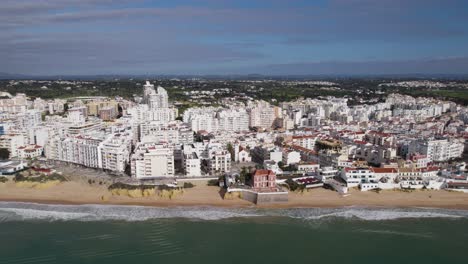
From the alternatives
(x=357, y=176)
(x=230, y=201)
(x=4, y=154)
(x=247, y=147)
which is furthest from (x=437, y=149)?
(x=4, y=154)

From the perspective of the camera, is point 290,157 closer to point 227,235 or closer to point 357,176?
point 357,176

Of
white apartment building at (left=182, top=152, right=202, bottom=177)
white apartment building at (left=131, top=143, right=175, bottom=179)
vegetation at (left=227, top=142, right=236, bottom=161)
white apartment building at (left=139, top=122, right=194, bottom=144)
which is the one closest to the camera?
white apartment building at (left=131, top=143, right=175, bottom=179)

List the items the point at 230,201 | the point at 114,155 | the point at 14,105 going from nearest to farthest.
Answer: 1. the point at 230,201
2. the point at 114,155
3. the point at 14,105

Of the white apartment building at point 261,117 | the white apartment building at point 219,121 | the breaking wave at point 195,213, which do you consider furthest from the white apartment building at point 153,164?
the white apartment building at point 261,117

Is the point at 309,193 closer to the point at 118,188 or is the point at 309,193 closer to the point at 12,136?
the point at 118,188

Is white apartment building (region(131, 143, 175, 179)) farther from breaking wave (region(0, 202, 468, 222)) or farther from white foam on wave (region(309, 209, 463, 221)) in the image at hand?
white foam on wave (region(309, 209, 463, 221))

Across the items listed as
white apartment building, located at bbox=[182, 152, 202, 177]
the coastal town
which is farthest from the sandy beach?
white apartment building, located at bbox=[182, 152, 202, 177]

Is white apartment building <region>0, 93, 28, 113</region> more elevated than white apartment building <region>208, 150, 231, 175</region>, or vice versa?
white apartment building <region>0, 93, 28, 113</region>
